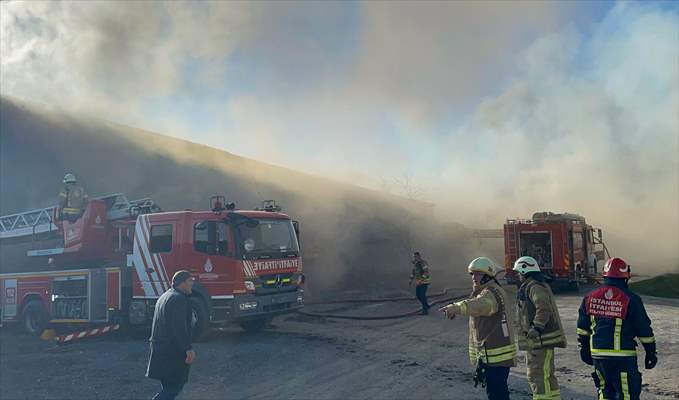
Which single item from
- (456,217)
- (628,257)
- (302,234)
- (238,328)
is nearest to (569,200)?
(628,257)

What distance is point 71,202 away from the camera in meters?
12.0

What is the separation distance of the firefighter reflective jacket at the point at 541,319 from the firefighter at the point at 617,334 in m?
0.30

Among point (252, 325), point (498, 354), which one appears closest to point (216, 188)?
point (252, 325)

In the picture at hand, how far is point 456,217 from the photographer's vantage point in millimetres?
30031

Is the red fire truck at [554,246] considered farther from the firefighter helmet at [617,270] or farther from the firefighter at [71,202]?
the firefighter helmet at [617,270]

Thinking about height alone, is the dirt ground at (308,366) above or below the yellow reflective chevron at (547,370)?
below

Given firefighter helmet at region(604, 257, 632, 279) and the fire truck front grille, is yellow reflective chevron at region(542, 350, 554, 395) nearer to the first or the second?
firefighter helmet at region(604, 257, 632, 279)

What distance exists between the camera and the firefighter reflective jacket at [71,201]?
39.2 ft

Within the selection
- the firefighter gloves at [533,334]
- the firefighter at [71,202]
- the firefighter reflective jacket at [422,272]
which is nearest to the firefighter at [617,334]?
the firefighter gloves at [533,334]

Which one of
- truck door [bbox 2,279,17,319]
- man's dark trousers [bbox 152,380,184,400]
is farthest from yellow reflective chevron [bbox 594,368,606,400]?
truck door [bbox 2,279,17,319]

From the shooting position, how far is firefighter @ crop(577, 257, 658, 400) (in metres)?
4.66

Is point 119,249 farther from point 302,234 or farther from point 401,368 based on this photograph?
point 302,234

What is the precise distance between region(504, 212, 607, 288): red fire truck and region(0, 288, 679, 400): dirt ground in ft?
16.3

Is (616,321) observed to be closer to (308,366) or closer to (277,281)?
(308,366)
